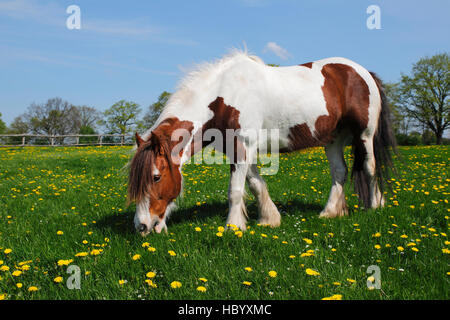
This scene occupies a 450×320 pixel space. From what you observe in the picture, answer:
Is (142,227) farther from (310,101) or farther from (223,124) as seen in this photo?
(310,101)

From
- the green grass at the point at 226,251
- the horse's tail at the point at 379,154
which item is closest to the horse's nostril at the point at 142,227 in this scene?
the green grass at the point at 226,251

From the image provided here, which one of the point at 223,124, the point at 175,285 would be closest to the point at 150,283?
the point at 175,285

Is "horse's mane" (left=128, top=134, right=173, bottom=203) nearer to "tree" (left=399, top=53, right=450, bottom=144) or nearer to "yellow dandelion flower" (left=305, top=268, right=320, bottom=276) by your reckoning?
"yellow dandelion flower" (left=305, top=268, right=320, bottom=276)

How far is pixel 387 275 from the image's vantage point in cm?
265

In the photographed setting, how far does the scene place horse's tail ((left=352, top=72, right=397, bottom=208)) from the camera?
5047mm

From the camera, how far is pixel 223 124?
4098 mm

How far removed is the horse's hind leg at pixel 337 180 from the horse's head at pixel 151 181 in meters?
2.51

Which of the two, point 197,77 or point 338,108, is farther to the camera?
point 338,108

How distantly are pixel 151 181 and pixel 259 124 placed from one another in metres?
1.66

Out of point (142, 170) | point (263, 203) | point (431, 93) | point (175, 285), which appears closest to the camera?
point (175, 285)

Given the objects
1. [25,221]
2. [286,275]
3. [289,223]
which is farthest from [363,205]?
[25,221]

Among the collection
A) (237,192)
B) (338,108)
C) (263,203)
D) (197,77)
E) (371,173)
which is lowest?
(263,203)

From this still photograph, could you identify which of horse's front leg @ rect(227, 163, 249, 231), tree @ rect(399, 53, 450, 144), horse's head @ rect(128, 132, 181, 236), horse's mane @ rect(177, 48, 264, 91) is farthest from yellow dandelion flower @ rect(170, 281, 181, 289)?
tree @ rect(399, 53, 450, 144)

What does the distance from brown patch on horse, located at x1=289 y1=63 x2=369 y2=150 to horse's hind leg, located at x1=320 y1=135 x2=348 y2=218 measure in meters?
0.27
